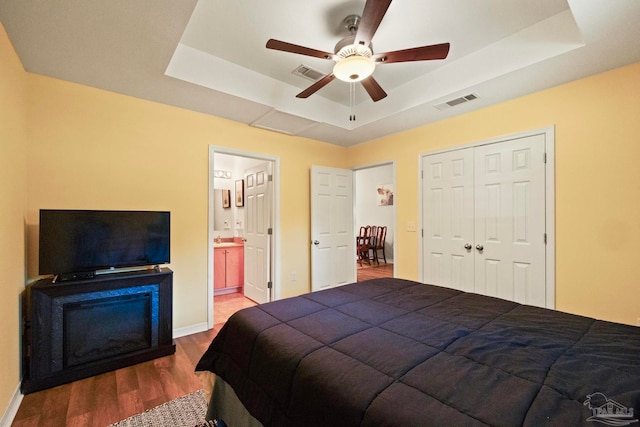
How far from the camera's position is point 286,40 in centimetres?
236

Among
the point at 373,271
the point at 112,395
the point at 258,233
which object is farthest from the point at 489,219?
the point at 112,395

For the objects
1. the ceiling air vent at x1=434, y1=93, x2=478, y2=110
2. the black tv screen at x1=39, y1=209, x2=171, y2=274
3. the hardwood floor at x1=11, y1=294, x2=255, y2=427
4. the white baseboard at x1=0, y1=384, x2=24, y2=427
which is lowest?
the hardwood floor at x1=11, y1=294, x2=255, y2=427

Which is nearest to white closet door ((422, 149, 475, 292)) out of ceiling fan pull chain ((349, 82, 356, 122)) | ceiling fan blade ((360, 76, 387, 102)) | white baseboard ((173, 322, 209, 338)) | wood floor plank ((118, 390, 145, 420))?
ceiling fan pull chain ((349, 82, 356, 122))

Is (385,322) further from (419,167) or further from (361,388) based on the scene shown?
(419,167)

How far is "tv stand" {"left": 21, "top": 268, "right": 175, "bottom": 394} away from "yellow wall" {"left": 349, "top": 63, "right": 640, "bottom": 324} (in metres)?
3.73

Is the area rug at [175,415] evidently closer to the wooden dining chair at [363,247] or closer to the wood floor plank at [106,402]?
→ the wood floor plank at [106,402]

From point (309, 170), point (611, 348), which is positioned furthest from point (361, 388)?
point (309, 170)

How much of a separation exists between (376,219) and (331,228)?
12.3 ft

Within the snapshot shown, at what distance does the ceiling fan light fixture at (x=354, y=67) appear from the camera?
1849mm

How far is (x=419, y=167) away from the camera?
11.8ft

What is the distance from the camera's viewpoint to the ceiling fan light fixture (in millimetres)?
1849

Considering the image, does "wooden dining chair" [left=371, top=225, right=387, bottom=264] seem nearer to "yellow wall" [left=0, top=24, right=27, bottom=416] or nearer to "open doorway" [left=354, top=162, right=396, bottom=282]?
"open doorway" [left=354, top=162, right=396, bottom=282]

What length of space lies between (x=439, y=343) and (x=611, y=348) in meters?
0.69

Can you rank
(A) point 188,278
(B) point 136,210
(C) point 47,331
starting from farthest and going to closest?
(A) point 188,278, (B) point 136,210, (C) point 47,331
